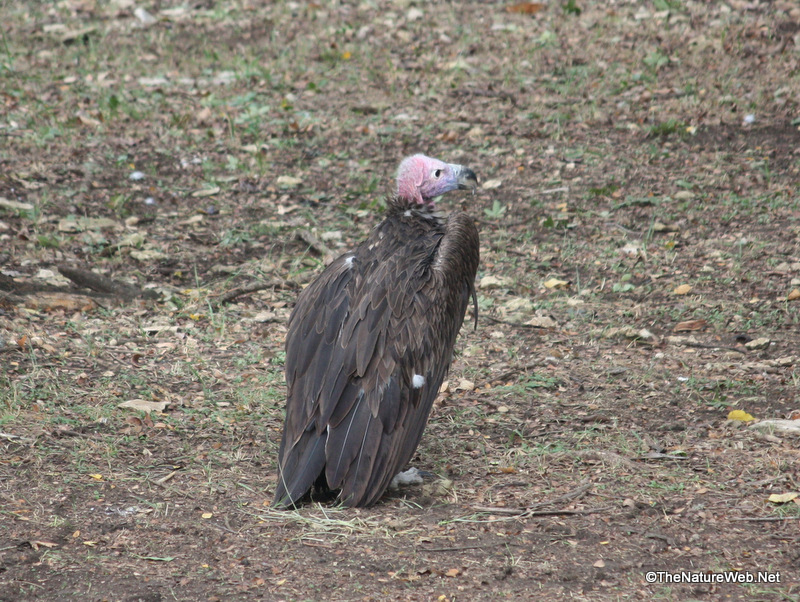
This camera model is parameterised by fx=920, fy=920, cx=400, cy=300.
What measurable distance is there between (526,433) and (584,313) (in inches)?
61.1

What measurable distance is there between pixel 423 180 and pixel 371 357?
4.04ft

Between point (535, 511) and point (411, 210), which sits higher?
point (411, 210)

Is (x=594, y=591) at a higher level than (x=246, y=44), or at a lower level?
lower

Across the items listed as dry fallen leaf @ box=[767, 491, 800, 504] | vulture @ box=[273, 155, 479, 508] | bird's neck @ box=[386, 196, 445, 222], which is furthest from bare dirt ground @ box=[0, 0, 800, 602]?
bird's neck @ box=[386, 196, 445, 222]

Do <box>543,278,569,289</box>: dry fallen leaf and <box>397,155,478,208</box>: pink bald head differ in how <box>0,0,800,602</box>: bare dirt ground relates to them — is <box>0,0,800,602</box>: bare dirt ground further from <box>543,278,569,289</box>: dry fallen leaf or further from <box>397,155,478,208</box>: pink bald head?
<box>397,155,478,208</box>: pink bald head

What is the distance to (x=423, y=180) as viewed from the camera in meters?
4.83

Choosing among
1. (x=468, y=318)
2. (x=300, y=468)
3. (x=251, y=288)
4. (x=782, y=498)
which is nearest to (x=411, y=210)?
(x=468, y=318)

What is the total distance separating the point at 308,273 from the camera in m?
6.44

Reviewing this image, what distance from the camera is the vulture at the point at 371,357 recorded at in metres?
3.84

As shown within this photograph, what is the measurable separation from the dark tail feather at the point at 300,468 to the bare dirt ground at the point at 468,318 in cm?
8

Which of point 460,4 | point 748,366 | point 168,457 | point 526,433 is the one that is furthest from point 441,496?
point 460,4

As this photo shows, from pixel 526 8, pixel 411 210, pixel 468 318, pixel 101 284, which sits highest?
pixel 526 8

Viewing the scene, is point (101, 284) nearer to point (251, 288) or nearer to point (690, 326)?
point (251, 288)

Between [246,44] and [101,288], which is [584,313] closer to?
[101,288]
